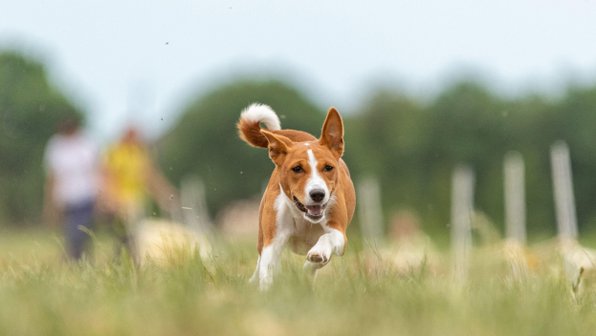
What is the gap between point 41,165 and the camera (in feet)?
183

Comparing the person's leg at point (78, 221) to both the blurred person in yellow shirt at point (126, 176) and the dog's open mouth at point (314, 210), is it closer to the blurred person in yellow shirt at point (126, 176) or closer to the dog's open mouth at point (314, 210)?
the blurred person in yellow shirt at point (126, 176)

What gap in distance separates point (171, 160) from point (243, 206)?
6.42 meters

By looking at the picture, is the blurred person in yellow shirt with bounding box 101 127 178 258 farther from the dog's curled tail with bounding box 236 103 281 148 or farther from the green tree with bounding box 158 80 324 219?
the green tree with bounding box 158 80 324 219

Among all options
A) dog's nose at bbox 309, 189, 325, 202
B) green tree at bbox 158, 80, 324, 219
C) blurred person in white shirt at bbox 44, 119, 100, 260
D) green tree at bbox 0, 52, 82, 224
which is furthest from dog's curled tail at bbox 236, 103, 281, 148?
green tree at bbox 0, 52, 82, 224

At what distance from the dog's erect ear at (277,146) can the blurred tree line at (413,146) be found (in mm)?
24151

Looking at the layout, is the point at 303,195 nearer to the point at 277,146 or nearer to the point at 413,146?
the point at 277,146

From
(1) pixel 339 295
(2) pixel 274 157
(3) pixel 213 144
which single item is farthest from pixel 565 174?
(3) pixel 213 144

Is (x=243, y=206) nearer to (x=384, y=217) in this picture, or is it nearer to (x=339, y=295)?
(x=384, y=217)

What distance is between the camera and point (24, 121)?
61.8m

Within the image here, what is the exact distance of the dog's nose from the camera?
5465 mm

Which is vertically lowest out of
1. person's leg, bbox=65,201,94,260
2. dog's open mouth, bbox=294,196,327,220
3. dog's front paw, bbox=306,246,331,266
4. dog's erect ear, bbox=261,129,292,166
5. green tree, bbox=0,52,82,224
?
green tree, bbox=0,52,82,224

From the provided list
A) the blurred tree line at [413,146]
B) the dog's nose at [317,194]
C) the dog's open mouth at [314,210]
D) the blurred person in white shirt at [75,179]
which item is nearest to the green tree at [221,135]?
the blurred tree line at [413,146]

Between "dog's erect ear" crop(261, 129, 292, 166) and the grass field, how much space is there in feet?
1.73

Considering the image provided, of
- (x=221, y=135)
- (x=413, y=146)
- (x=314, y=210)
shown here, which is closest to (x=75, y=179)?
(x=314, y=210)
